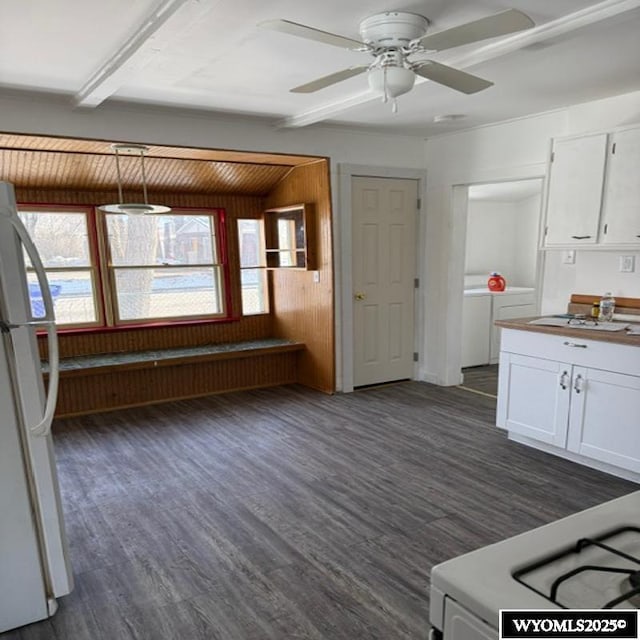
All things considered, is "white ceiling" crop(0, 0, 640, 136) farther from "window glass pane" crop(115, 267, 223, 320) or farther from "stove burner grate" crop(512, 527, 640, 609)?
"stove burner grate" crop(512, 527, 640, 609)

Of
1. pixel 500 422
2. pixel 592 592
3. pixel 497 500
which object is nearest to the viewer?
pixel 592 592

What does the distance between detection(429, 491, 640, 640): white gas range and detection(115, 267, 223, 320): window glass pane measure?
182 inches

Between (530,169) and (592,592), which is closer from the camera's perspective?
(592,592)

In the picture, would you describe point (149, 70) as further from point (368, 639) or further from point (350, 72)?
point (368, 639)

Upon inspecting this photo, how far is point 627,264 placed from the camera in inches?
137

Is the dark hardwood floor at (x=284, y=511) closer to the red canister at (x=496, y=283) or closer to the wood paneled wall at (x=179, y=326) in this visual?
the wood paneled wall at (x=179, y=326)

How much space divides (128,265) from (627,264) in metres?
4.21

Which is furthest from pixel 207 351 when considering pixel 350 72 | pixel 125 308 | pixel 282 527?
pixel 350 72

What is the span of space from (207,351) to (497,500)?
9.96 ft

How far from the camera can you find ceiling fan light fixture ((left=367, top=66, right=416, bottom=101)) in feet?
7.00

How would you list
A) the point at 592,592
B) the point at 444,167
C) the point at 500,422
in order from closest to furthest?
the point at 592,592 → the point at 500,422 → the point at 444,167

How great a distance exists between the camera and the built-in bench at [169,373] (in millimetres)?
4434

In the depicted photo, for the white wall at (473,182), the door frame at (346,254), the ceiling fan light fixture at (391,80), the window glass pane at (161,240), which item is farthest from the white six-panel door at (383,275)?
the ceiling fan light fixture at (391,80)

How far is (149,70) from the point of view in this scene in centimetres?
289
